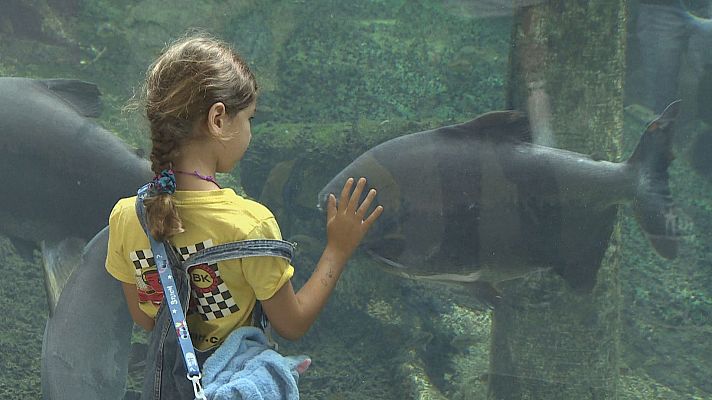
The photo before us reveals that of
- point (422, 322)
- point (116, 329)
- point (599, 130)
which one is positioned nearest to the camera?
point (599, 130)

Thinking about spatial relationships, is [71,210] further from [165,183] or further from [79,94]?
[165,183]

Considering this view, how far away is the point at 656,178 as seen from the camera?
2602 mm

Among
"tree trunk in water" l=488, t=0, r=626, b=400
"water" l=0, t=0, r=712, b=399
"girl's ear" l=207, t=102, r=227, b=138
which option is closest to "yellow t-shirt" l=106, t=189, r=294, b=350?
"girl's ear" l=207, t=102, r=227, b=138

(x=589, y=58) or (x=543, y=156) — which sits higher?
(x=589, y=58)

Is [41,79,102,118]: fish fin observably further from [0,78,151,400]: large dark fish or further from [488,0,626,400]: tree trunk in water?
[488,0,626,400]: tree trunk in water

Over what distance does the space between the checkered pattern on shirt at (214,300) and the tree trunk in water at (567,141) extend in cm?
122

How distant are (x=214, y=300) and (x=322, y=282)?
0.26 metres

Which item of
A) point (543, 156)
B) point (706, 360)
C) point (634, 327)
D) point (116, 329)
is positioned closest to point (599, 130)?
point (543, 156)

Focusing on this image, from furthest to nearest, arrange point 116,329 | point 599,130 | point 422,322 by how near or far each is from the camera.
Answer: point 116,329 → point 422,322 → point 599,130

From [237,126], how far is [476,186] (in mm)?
1092

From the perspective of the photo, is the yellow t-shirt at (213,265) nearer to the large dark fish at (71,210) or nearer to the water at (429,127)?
the water at (429,127)

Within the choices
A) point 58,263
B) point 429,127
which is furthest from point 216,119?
point 58,263

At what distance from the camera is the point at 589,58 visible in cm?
269

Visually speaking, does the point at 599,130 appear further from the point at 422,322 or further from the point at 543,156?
the point at 422,322
